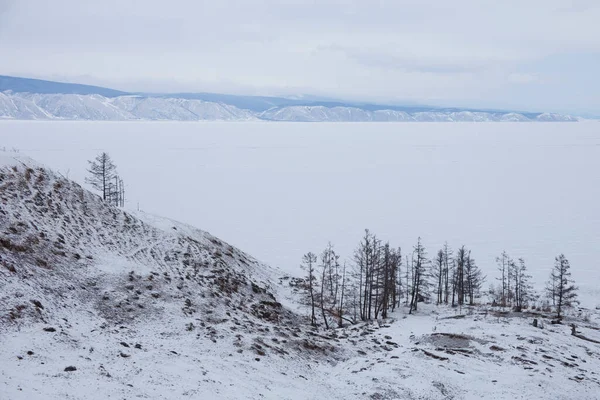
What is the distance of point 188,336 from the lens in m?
26.1

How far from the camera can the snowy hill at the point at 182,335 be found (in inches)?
782

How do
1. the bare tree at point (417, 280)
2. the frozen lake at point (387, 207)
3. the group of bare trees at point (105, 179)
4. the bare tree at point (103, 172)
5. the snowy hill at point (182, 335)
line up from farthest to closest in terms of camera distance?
the frozen lake at point (387, 207), the group of bare trees at point (105, 179), the bare tree at point (103, 172), the bare tree at point (417, 280), the snowy hill at point (182, 335)

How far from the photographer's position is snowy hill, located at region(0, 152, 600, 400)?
19859 mm

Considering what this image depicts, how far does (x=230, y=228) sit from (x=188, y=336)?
63363mm

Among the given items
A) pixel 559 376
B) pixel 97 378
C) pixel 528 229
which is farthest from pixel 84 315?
pixel 528 229

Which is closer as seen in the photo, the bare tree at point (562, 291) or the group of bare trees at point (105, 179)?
the bare tree at point (562, 291)

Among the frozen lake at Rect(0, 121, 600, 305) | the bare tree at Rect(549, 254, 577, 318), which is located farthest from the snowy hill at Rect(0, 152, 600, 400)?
the frozen lake at Rect(0, 121, 600, 305)

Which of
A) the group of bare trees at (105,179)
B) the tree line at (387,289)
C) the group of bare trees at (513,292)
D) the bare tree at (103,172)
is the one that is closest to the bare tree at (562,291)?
the tree line at (387,289)

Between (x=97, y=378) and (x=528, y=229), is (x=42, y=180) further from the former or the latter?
(x=528, y=229)

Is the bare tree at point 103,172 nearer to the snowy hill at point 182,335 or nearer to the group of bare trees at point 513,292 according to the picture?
the snowy hill at point 182,335

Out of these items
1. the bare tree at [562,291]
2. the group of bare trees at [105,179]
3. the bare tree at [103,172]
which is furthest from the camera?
the group of bare trees at [105,179]

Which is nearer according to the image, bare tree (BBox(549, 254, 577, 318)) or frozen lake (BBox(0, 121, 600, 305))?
bare tree (BBox(549, 254, 577, 318))

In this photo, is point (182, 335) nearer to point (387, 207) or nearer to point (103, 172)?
point (103, 172)

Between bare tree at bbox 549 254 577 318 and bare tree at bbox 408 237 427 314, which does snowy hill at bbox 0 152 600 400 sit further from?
bare tree at bbox 549 254 577 318
